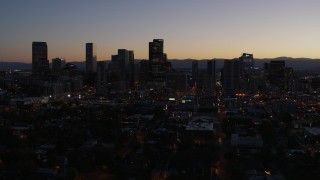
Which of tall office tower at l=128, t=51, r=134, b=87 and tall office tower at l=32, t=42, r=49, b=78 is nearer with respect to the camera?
tall office tower at l=128, t=51, r=134, b=87

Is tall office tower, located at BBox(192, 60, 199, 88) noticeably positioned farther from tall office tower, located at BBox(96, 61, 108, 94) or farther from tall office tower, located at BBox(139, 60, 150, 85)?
tall office tower, located at BBox(96, 61, 108, 94)

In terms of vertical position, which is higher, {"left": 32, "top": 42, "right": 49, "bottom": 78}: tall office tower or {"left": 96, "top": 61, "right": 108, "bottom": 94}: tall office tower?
{"left": 32, "top": 42, "right": 49, "bottom": 78}: tall office tower

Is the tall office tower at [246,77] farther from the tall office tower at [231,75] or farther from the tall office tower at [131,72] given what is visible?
the tall office tower at [131,72]

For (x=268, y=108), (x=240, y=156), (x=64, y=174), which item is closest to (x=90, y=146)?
(x=64, y=174)

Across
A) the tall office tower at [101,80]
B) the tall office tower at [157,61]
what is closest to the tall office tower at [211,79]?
the tall office tower at [157,61]

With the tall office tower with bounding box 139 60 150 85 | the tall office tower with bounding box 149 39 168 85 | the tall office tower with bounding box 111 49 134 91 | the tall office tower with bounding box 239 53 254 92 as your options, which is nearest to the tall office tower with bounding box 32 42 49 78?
the tall office tower with bounding box 111 49 134 91

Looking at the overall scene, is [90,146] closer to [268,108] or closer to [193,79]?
[268,108]
